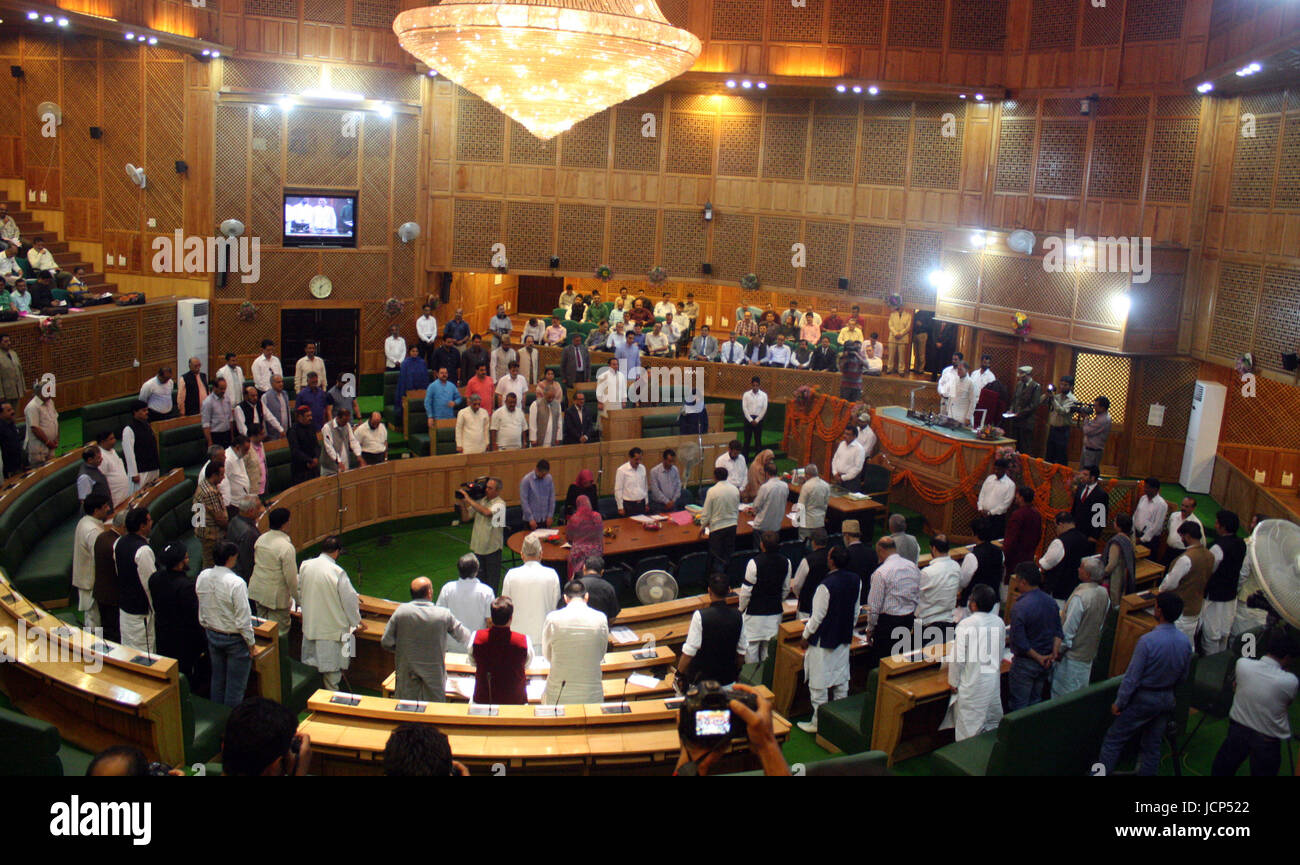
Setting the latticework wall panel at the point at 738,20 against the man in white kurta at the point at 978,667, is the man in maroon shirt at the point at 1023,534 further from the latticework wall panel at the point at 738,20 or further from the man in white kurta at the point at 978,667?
the latticework wall panel at the point at 738,20

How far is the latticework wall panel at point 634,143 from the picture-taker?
60.5ft

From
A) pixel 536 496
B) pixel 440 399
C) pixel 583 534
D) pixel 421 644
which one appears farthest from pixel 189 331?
pixel 421 644

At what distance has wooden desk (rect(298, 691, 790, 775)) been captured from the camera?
5.57 m

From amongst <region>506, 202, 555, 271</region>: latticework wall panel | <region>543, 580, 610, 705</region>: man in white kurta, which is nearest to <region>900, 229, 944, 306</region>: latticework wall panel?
<region>506, 202, 555, 271</region>: latticework wall panel

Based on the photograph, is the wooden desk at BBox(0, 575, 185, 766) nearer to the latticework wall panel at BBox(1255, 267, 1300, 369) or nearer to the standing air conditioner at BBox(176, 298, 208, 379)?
the standing air conditioner at BBox(176, 298, 208, 379)

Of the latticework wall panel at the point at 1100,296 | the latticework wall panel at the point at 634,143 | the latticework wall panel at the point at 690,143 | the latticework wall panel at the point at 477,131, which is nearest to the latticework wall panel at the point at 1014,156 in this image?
the latticework wall panel at the point at 1100,296

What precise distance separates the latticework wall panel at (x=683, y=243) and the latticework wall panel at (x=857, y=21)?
3.80m

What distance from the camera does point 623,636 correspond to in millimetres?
7852

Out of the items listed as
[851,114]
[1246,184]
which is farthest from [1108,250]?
[851,114]

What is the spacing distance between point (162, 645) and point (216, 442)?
5.16m

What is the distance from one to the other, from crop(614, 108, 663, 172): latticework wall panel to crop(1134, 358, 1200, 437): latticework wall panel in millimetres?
8717

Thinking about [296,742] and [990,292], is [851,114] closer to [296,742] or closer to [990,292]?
[990,292]

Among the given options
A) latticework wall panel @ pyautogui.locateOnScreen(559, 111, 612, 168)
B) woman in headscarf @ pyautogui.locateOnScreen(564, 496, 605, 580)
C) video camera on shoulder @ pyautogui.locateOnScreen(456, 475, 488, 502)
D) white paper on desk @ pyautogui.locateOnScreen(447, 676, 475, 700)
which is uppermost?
latticework wall panel @ pyautogui.locateOnScreen(559, 111, 612, 168)
